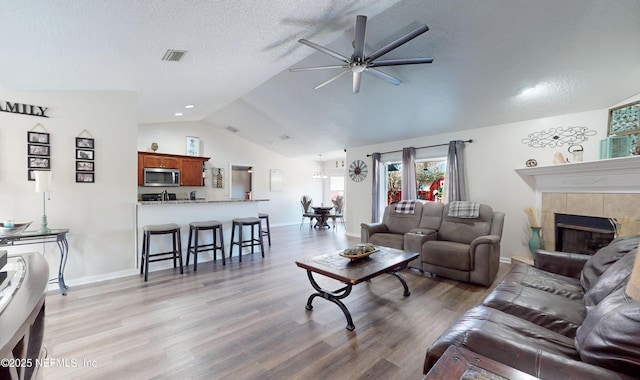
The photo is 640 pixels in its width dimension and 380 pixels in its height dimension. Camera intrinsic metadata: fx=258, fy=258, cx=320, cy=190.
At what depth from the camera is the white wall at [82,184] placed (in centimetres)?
301

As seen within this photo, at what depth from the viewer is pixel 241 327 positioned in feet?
7.72

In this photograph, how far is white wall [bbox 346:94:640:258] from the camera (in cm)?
362

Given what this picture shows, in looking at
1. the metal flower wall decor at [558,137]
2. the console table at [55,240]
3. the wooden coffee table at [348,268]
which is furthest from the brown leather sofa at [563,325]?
the console table at [55,240]

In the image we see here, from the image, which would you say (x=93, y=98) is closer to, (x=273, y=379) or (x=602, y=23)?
(x=273, y=379)

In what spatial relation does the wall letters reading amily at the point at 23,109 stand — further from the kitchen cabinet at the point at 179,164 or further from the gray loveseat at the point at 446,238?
the gray loveseat at the point at 446,238

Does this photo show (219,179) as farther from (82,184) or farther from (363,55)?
(363,55)

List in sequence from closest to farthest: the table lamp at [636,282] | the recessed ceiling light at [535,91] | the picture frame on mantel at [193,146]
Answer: the table lamp at [636,282]
the recessed ceiling light at [535,91]
the picture frame on mantel at [193,146]

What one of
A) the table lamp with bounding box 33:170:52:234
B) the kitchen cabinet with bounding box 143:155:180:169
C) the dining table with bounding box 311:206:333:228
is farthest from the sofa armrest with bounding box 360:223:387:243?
the kitchen cabinet with bounding box 143:155:180:169

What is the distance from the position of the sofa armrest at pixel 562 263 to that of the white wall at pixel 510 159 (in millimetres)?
1893

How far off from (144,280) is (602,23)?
5697 mm

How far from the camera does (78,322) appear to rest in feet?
7.88

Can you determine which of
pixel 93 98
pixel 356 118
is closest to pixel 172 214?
pixel 93 98

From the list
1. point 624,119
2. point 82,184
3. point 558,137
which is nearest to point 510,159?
point 558,137

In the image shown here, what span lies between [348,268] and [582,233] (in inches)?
137
